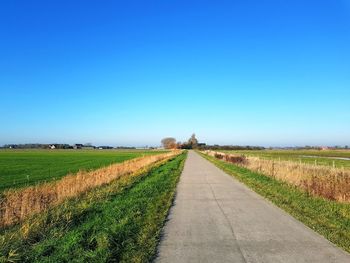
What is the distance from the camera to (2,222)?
1018cm

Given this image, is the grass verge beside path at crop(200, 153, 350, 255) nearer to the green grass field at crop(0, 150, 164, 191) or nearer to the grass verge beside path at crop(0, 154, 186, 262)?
the grass verge beside path at crop(0, 154, 186, 262)

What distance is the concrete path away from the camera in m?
6.48

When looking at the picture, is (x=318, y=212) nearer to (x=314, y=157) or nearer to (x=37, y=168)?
(x=37, y=168)

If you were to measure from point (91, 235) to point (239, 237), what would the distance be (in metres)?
3.24

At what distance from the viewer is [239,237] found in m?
7.95

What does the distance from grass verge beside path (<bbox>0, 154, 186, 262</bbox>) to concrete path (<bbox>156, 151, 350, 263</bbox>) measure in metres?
0.47

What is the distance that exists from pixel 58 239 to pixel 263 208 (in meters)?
6.90

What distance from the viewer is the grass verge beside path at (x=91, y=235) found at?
6.56m

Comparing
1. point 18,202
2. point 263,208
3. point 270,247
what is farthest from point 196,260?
point 18,202

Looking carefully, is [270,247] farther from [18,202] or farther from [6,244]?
[18,202]

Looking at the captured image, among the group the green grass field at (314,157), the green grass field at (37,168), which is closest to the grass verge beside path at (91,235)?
the green grass field at (37,168)

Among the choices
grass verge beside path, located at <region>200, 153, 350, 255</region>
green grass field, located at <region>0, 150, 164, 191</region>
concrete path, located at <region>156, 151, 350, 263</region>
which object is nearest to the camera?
concrete path, located at <region>156, 151, 350, 263</region>

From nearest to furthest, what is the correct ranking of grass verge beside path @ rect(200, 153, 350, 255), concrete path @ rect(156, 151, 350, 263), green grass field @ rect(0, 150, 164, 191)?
concrete path @ rect(156, 151, 350, 263) < grass verge beside path @ rect(200, 153, 350, 255) < green grass field @ rect(0, 150, 164, 191)

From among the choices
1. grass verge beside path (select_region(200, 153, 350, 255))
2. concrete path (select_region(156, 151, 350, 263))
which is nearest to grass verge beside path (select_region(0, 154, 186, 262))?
concrete path (select_region(156, 151, 350, 263))
